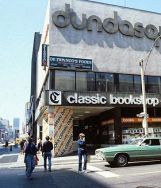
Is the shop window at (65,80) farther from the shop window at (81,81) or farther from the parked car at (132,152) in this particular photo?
the parked car at (132,152)

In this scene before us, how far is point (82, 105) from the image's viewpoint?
92.2ft

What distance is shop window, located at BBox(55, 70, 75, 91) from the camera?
2834 centimetres

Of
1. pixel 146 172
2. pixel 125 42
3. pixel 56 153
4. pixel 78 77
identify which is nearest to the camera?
pixel 146 172

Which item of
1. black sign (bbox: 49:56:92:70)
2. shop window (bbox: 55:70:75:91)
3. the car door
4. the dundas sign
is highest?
the dundas sign

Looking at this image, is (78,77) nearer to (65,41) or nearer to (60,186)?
(65,41)

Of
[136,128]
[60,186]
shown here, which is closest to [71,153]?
[136,128]

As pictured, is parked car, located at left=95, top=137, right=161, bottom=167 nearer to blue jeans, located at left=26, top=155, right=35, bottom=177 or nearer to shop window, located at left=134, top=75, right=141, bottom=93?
blue jeans, located at left=26, top=155, right=35, bottom=177

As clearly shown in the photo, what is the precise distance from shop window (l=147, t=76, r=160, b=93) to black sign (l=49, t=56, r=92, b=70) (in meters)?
6.92

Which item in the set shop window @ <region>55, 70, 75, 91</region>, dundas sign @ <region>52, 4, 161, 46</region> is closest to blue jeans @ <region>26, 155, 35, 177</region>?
shop window @ <region>55, 70, 75, 91</region>

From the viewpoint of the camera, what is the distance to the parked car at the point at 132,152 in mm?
16656

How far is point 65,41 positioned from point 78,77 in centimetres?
366

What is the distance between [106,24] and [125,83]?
20.8 feet

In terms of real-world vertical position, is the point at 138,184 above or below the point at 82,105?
below

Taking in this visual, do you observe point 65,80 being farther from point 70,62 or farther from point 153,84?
point 153,84
